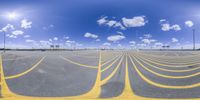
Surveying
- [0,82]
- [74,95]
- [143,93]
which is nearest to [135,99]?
[143,93]

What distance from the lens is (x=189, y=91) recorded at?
23.1ft

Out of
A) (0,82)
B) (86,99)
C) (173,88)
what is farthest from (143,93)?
(0,82)

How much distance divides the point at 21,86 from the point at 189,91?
21.8ft

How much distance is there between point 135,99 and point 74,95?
7.03ft

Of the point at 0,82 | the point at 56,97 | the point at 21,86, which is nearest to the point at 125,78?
the point at 56,97

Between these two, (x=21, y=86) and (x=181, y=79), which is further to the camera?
(x=181, y=79)

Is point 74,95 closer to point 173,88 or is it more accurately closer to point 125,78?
point 125,78

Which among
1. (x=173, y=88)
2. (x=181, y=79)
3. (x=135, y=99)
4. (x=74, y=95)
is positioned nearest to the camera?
(x=135, y=99)

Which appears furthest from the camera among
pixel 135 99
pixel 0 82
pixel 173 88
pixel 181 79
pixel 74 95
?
pixel 181 79

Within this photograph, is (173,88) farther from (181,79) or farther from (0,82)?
(0,82)

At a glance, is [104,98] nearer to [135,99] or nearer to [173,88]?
[135,99]

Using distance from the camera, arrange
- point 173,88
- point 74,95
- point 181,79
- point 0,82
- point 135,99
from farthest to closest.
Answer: point 181,79 < point 0,82 < point 173,88 < point 74,95 < point 135,99

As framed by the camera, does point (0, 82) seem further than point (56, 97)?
Yes

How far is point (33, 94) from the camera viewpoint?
21.8 feet
